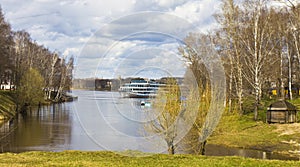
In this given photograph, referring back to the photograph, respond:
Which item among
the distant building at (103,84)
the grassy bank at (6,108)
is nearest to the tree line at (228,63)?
the distant building at (103,84)

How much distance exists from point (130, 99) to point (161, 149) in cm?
722

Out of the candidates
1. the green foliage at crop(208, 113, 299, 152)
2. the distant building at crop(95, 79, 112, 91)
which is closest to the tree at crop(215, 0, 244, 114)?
the green foliage at crop(208, 113, 299, 152)

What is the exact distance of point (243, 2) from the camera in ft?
102

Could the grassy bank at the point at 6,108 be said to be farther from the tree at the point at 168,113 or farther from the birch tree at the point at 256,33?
the tree at the point at 168,113

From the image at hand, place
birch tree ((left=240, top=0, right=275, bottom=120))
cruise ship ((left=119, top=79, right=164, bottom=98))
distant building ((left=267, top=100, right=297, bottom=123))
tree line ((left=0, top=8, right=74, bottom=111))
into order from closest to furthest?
cruise ship ((left=119, top=79, right=164, bottom=98)), distant building ((left=267, top=100, right=297, bottom=123)), birch tree ((left=240, top=0, right=275, bottom=120)), tree line ((left=0, top=8, right=74, bottom=111))

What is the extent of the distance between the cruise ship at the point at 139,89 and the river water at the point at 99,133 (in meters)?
0.24

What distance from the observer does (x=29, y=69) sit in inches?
2330

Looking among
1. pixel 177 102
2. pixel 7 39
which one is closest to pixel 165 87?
pixel 177 102

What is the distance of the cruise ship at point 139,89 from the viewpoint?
1209 centimetres

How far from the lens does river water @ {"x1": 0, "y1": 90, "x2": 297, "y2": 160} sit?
46.8 feet

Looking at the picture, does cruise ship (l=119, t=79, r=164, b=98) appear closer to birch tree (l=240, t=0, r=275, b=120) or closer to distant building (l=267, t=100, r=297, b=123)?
distant building (l=267, t=100, r=297, b=123)

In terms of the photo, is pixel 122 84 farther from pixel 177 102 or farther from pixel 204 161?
pixel 177 102

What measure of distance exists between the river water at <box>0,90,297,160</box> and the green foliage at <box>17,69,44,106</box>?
20515 mm

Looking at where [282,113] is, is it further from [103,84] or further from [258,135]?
[103,84]
